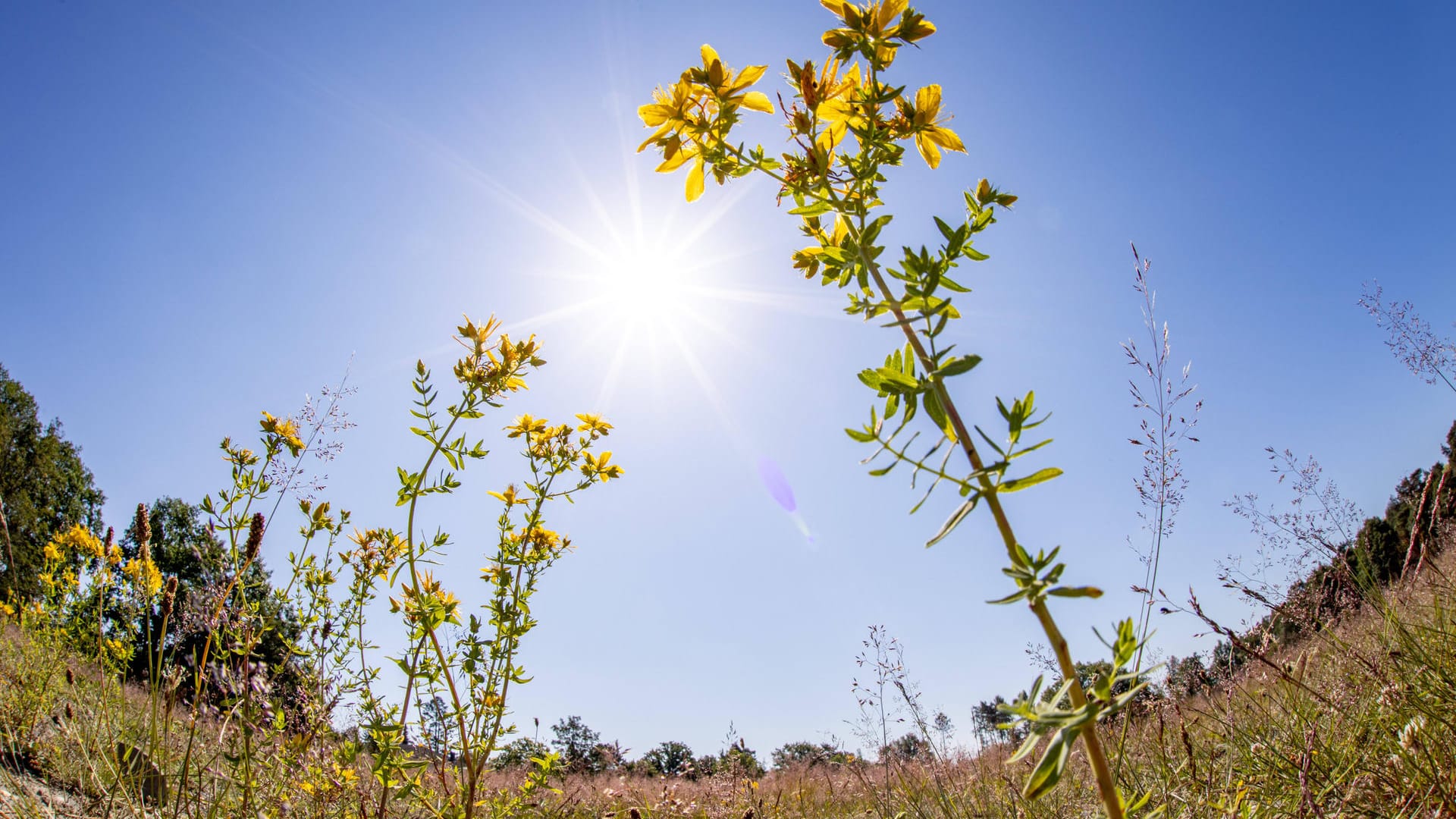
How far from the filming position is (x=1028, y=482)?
0.75 meters

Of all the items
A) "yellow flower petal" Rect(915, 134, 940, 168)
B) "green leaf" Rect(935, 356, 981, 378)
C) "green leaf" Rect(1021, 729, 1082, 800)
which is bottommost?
"green leaf" Rect(1021, 729, 1082, 800)

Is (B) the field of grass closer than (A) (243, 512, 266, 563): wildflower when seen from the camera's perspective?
Yes

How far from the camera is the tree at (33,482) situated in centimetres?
1625

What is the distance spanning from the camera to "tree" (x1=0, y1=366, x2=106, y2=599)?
1625 centimetres

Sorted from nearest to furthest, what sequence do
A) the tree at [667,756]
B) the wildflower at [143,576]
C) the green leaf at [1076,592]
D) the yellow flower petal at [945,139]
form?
the green leaf at [1076,592] < the yellow flower petal at [945,139] < the wildflower at [143,576] < the tree at [667,756]

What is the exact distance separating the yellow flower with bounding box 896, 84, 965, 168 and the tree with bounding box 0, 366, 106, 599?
836 inches

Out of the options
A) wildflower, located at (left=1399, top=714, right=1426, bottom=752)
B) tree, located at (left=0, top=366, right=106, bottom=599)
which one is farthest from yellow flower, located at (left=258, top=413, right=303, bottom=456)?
tree, located at (left=0, top=366, right=106, bottom=599)

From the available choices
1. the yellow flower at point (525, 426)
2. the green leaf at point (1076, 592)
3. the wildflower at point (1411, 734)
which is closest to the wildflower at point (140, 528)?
the yellow flower at point (525, 426)

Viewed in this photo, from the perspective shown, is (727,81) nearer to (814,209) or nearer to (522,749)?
(814,209)

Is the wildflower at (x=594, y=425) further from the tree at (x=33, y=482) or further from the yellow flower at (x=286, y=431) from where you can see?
the tree at (x=33, y=482)

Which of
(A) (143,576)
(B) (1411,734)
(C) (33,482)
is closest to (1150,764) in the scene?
(B) (1411,734)

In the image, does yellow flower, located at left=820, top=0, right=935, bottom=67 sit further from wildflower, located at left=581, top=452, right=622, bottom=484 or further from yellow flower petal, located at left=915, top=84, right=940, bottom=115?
wildflower, located at left=581, top=452, right=622, bottom=484

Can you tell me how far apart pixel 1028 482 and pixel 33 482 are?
2543cm

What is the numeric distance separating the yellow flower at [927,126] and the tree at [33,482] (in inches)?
836
